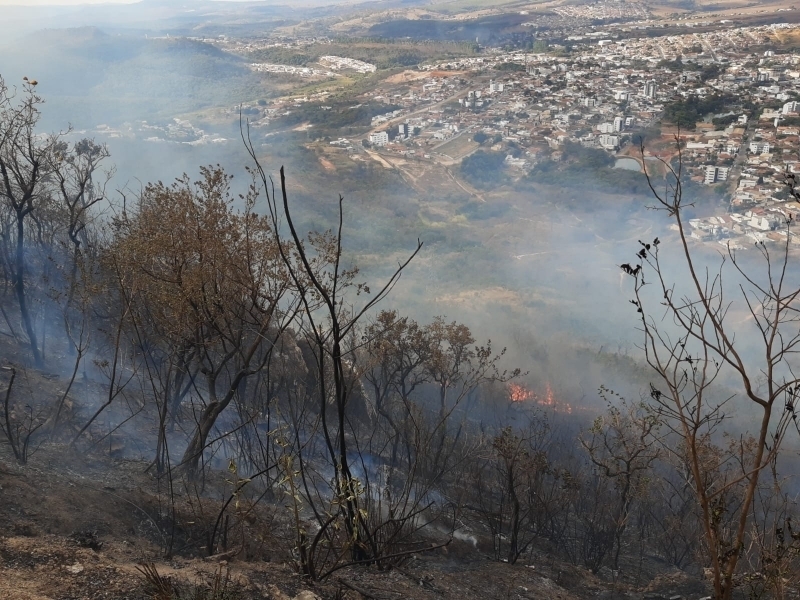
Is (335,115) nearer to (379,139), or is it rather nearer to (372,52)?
(379,139)

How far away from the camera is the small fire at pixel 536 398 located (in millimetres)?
18688

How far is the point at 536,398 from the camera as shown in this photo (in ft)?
64.0

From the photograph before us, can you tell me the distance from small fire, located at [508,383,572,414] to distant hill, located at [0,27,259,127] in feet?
129

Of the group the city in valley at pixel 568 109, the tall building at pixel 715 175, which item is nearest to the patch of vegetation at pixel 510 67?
the city in valley at pixel 568 109

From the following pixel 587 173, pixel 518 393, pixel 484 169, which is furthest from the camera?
pixel 484 169

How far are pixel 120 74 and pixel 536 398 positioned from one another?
55.7 meters

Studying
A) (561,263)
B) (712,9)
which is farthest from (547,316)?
(712,9)

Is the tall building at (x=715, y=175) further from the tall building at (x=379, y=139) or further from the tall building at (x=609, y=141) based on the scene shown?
the tall building at (x=379, y=139)

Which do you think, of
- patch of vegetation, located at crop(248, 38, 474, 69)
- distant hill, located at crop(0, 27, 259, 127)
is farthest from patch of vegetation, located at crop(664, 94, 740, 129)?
distant hill, located at crop(0, 27, 259, 127)

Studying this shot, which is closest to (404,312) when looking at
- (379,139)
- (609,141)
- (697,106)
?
(379,139)

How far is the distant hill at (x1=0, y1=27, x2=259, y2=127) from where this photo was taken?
1923 inches

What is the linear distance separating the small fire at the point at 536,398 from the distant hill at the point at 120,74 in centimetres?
3925

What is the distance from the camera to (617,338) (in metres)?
24.3

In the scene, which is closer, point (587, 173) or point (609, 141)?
point (587, 173)
